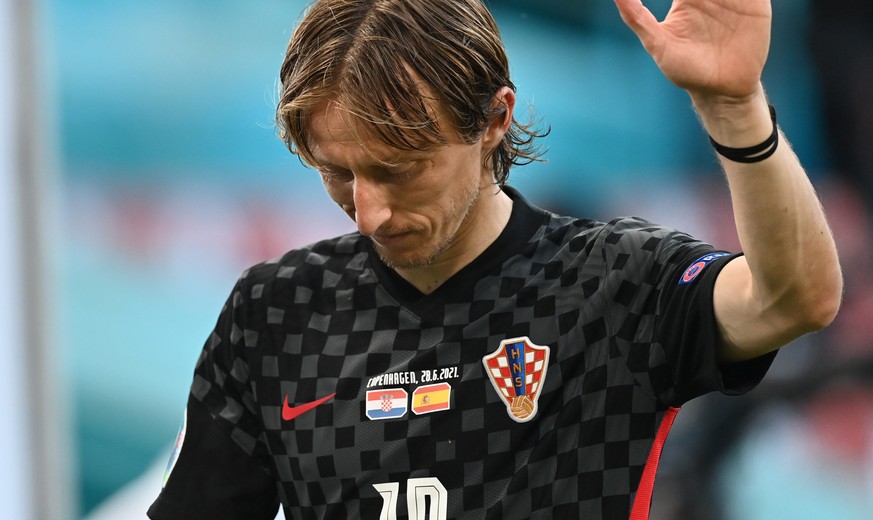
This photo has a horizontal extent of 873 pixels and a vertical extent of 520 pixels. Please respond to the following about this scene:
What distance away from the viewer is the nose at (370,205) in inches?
50.7

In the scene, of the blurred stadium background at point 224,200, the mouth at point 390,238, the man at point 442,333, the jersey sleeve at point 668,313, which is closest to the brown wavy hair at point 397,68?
the man at point 442,333

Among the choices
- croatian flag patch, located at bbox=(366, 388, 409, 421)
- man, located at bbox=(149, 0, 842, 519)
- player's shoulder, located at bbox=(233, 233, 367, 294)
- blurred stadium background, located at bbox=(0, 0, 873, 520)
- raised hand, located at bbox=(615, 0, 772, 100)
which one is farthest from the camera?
blurred stadium background, located at bbox=(0, 0, 873, 520)

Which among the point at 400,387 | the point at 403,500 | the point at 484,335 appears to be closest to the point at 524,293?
the point at 484,335

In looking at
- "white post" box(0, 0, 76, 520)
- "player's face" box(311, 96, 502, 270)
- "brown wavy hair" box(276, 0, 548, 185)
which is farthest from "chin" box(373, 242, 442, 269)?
"white post" box(0, 0, 76, 520)

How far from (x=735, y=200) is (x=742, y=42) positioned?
0.16 meters

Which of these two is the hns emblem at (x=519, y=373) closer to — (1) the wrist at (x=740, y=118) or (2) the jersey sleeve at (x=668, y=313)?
(2) the jersey sleeve at (x=668, y=313)

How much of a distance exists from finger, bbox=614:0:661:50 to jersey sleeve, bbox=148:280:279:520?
76 cm

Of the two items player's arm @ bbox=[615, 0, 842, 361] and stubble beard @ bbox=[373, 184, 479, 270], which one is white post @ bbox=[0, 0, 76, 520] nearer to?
stubble beard @ bbox=[373, 184, 479, 270]

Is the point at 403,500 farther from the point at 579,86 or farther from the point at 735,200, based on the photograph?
the point at 579,86

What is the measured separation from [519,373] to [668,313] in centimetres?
23

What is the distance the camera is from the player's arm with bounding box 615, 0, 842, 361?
3.34ft

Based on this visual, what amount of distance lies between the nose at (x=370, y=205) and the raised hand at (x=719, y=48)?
41 cm

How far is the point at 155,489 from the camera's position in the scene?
2.44 m

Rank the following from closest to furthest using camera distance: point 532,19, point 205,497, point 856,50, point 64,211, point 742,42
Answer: point 742,42 → point 205,497 → point 856,50 → point 532,19 → point 64,211
